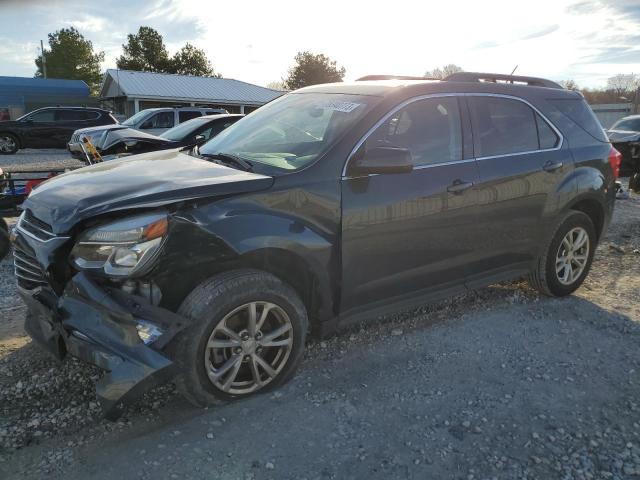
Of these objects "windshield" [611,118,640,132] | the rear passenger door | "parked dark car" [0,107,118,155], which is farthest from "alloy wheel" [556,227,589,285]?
"parked dark car" [0,107,118,155]

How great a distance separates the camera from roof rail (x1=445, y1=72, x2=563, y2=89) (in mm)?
4223

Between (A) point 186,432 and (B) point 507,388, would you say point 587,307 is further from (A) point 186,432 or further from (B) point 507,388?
(A) point 186,432

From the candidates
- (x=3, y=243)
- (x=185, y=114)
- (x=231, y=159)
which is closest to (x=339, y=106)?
(x=231, y=159)

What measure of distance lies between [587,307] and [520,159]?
1.61 meters

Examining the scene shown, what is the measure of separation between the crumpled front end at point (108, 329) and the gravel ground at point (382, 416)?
38 centimetres

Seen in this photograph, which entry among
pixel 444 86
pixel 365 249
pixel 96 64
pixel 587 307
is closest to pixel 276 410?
pixel 365 249

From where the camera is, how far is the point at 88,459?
262cm

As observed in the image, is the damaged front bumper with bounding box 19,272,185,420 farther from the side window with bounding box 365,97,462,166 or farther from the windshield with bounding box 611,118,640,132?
the windshield with bounding box 611,118,640,132

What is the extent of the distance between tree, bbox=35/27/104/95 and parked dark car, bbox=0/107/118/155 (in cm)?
4419

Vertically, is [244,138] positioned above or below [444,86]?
below

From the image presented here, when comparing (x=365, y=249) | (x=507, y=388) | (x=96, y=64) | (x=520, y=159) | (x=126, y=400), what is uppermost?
(x=96, y=64)

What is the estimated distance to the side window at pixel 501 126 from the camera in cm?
400

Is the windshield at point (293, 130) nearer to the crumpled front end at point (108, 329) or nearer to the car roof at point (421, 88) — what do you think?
the car roof at point (421, 88)

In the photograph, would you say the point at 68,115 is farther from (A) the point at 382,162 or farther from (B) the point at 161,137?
(A) the point at 382,162
